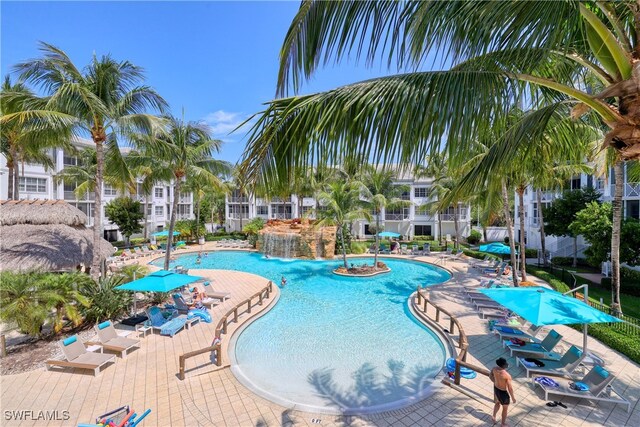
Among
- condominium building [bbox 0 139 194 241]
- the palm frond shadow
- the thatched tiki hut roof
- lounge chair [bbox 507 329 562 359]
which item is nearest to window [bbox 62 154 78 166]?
condominium building [bbox 0 139 194 241]

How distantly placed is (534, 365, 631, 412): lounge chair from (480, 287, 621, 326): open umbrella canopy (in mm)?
1235

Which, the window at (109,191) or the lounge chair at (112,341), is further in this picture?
the window at (109,191)

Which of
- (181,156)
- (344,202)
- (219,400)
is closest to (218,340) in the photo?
(219,400)

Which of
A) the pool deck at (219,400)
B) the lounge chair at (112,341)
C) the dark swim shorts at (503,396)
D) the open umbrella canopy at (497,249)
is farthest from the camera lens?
the open umbrella canopy at (497,249)

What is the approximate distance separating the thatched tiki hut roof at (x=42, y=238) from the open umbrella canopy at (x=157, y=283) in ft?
18.7

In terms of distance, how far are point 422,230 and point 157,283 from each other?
128ft

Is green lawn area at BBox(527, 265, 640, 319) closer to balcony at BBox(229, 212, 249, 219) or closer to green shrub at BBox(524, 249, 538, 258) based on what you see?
green shrub at BBox(524, 249, 538, 258)

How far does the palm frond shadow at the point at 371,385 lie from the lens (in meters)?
7.09

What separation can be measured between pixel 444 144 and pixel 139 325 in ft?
40.0

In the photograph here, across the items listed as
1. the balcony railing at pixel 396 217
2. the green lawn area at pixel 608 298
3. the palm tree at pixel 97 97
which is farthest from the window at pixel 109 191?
the green lawn area at pixel 608 298

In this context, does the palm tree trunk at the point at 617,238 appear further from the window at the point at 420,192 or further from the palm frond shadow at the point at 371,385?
the window at the point at 420,192

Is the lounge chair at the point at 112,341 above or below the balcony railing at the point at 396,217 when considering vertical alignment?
below

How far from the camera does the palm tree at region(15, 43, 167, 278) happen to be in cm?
1148

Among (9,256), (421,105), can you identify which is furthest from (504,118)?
(9,256)
